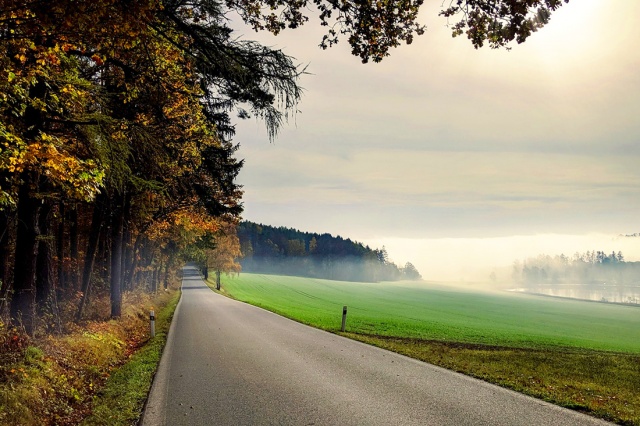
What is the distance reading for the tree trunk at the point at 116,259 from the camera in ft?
53.3

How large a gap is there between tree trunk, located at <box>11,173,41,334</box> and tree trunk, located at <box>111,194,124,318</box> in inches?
284

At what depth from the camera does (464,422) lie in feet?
16.7

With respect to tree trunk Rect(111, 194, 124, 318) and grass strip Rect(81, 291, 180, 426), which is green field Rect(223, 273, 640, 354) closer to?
grass strip Rect(81, 291, 180, 426)

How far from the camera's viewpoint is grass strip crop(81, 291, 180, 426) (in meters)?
5.73

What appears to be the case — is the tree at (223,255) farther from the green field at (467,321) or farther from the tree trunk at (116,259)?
the tree trunk at (116,259)

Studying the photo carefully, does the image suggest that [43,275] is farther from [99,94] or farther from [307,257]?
[307,257]

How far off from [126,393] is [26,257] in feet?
14.6

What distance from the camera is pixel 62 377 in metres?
7.28

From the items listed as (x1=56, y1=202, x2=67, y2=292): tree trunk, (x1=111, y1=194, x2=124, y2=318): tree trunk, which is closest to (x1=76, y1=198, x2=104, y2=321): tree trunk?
(x1=111, y1=194, x2=124, y2=318): tree trunk

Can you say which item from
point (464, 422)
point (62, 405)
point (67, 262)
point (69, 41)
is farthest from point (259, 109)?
point (67, 262)

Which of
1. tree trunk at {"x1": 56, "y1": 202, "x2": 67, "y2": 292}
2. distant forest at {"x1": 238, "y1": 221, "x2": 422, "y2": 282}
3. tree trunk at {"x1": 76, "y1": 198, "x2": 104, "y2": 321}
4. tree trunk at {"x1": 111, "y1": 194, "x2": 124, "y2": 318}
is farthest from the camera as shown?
distant forest at {"x1": 238, "y1": 221, "x2": 422, "y2": 282}

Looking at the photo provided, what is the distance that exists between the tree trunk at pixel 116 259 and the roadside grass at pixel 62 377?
4.93m

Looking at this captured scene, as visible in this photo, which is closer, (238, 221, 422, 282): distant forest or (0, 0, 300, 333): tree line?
(0, 0, 300, 333): tree line

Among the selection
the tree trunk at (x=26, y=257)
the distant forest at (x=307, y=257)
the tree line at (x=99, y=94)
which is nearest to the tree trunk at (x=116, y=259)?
the tree line at (x=99, y=94)
